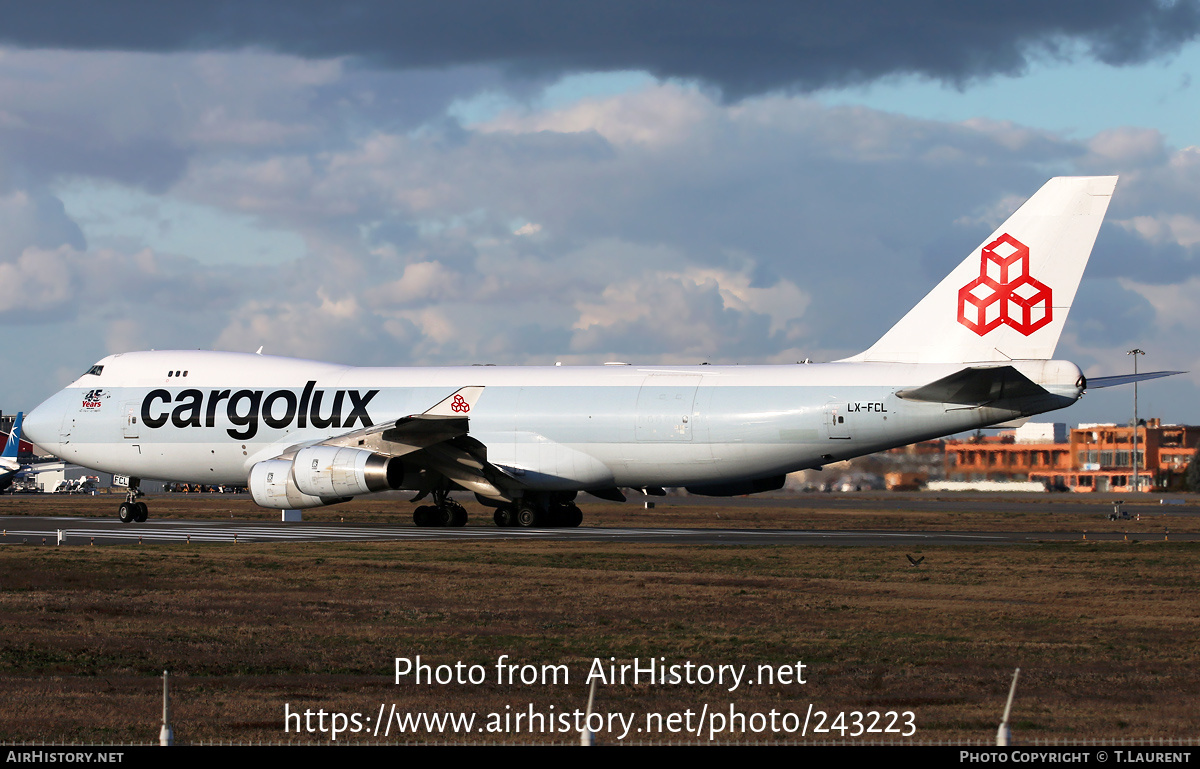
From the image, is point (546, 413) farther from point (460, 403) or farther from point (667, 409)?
point (667, 409)

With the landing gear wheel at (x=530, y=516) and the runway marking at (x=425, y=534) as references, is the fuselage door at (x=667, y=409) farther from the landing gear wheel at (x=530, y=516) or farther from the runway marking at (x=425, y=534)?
the landing gear wheel at (x=530, y=516)

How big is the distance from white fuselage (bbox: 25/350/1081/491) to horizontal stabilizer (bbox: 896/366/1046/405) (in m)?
0.35

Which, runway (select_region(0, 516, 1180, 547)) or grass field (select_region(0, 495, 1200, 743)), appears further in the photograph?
runway (select_region(0, 516, 1180, 547))

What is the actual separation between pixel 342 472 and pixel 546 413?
6.58 m

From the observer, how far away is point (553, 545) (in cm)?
3191

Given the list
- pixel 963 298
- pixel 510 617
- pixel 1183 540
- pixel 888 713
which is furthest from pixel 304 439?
pixel 888 713

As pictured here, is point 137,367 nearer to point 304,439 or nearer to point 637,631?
point 304,439

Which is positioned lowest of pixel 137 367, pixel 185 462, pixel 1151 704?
pixel 1151 704

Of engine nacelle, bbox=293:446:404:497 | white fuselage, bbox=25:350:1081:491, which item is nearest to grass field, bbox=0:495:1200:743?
engine nacelle, bbox=293:446:404:497

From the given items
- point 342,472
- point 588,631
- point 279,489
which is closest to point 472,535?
point 342,472

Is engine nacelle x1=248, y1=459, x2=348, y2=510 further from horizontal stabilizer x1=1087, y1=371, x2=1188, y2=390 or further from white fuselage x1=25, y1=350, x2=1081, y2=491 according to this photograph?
horizontal stabilizer x1=1087, y1=371, x2=1188, y2=390

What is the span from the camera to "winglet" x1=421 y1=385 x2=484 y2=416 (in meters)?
38.8

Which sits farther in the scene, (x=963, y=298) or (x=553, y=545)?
(x=963, y=298)

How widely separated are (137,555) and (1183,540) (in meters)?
27.4
